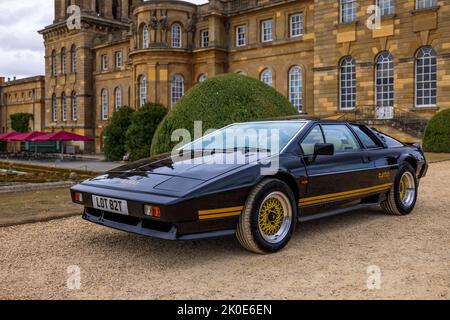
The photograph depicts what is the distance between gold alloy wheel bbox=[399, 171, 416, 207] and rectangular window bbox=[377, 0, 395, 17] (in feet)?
68.3

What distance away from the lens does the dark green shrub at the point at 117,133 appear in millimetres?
27531

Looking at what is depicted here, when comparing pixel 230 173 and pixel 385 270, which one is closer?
pixel 385 270

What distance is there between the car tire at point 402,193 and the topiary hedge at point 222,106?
6.44 m

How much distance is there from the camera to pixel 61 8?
47.8m

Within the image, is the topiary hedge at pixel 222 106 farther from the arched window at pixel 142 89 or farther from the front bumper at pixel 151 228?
the arched window at pixel 142 89

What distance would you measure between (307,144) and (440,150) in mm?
16166

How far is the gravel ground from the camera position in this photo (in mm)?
3529

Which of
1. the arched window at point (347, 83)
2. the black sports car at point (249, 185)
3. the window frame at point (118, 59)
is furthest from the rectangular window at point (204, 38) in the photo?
the black sports car at point (249, 185)

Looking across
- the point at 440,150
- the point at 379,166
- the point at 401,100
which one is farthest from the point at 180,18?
the point at 379,166

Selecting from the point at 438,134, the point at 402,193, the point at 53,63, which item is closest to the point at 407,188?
the point at 402,193

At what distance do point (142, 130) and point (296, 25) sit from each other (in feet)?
47.2

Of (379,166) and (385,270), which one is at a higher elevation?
(379,166)

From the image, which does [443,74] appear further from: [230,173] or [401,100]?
[230,173]

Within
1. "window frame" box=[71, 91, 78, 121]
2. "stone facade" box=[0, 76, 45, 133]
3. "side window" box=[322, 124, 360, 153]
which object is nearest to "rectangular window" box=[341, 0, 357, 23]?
"side window" box=[322, 124, 360, 153]
